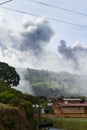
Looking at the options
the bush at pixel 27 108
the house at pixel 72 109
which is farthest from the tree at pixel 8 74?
the bush at pixel 27 108

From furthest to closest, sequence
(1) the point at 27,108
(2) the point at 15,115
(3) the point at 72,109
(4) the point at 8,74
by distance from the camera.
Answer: (4) the point at 8,74
(3) the point at 72,109
(1) the point at 27,108
(2) the point at 15,115

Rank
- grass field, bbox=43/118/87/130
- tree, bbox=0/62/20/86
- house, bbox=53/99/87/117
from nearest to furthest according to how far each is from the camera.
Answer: grass field, bbox=43/118/87/130
house, bbox=53/99/87/117
tree, bbox=0/62/20/86

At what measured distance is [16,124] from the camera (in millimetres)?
37031

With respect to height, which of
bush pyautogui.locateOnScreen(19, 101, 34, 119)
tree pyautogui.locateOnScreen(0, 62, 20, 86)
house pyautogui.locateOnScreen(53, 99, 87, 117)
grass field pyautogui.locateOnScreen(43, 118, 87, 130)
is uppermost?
tree pyautogui.locateOnScreen(0, 62, 20, 86)

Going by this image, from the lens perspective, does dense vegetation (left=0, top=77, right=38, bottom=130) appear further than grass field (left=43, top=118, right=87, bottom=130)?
No

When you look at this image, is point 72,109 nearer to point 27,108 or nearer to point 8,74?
point 8,74

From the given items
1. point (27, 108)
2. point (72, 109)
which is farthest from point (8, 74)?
point (27, 108)

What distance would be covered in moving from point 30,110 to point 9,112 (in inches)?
323

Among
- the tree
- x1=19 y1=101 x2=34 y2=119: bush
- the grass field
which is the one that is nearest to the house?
the tree

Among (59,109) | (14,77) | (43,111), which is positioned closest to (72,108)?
(59,109)

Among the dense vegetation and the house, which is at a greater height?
the house

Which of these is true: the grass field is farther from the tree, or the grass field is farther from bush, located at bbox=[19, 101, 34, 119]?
the tree

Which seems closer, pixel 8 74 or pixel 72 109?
pixel 72 109

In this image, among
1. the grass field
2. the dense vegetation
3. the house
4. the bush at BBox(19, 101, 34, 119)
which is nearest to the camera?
the dense vegetation
